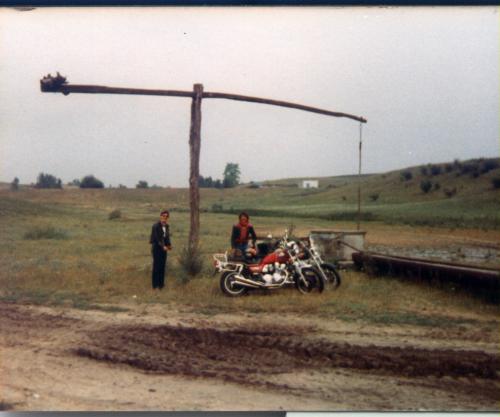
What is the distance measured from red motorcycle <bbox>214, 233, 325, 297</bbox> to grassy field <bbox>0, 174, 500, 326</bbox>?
0.70 feet

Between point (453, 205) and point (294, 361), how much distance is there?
5734 millimetres

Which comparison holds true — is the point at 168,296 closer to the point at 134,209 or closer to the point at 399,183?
the point at 134,209

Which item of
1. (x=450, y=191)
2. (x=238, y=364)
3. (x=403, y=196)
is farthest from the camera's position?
(x=403, y=196)

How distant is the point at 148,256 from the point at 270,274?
3.24m

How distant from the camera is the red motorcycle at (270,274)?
383 inches

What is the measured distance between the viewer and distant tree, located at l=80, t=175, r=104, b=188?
9.70 m

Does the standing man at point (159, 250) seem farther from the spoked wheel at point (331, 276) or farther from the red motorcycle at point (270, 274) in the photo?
the spoked wheel at point (331, 276)

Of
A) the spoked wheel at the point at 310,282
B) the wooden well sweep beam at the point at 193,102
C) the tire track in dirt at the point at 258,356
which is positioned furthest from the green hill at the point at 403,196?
the tire track in dirt at the point at 258,356

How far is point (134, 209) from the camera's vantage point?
10.5m

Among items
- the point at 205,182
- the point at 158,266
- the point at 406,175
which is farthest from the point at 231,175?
the point at 406,175

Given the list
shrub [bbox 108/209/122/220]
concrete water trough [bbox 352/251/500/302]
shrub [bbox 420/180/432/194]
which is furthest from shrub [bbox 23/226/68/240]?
shrub [bbox 420/180/432/194]

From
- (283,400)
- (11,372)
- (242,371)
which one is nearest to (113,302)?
(11,372)

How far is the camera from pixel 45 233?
10.6m

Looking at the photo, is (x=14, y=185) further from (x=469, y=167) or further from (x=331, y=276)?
(x=469, y=167)
